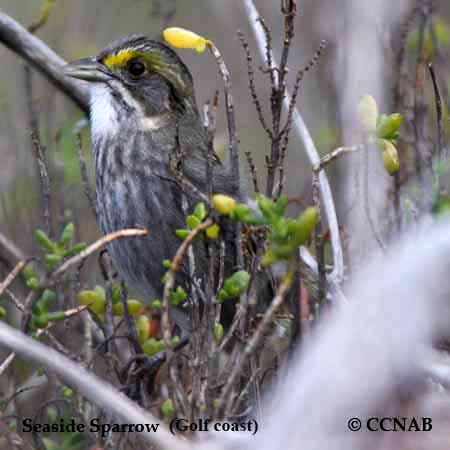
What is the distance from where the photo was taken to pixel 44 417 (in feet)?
11.6

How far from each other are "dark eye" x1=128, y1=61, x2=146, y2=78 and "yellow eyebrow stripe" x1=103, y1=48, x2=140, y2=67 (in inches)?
1.4

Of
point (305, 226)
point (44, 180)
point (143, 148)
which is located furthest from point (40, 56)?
point (305, 226)

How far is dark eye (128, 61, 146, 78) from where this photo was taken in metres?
4.22

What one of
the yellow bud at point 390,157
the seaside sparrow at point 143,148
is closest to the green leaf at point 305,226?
the yellow bud at point 390,157

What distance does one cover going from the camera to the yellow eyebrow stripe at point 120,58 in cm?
416

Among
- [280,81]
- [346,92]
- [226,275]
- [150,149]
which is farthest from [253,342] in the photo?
[346,92]

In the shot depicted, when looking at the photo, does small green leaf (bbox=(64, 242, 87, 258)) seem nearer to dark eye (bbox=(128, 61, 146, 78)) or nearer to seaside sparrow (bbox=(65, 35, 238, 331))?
seaside sparrow (bbox=(65, 35, 238, 331))

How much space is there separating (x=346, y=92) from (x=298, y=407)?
3167 millimetres

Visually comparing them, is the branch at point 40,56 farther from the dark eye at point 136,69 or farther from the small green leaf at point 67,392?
the small green leaf at point 67,392

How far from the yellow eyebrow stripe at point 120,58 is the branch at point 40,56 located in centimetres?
22

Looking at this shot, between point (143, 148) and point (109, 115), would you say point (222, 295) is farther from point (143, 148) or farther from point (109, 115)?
point (109, 115)

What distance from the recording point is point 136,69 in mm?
4227

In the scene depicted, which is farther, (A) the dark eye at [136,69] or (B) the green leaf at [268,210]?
(A) the dark eye at [136,69]

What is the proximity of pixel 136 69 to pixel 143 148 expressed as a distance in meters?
0.35
